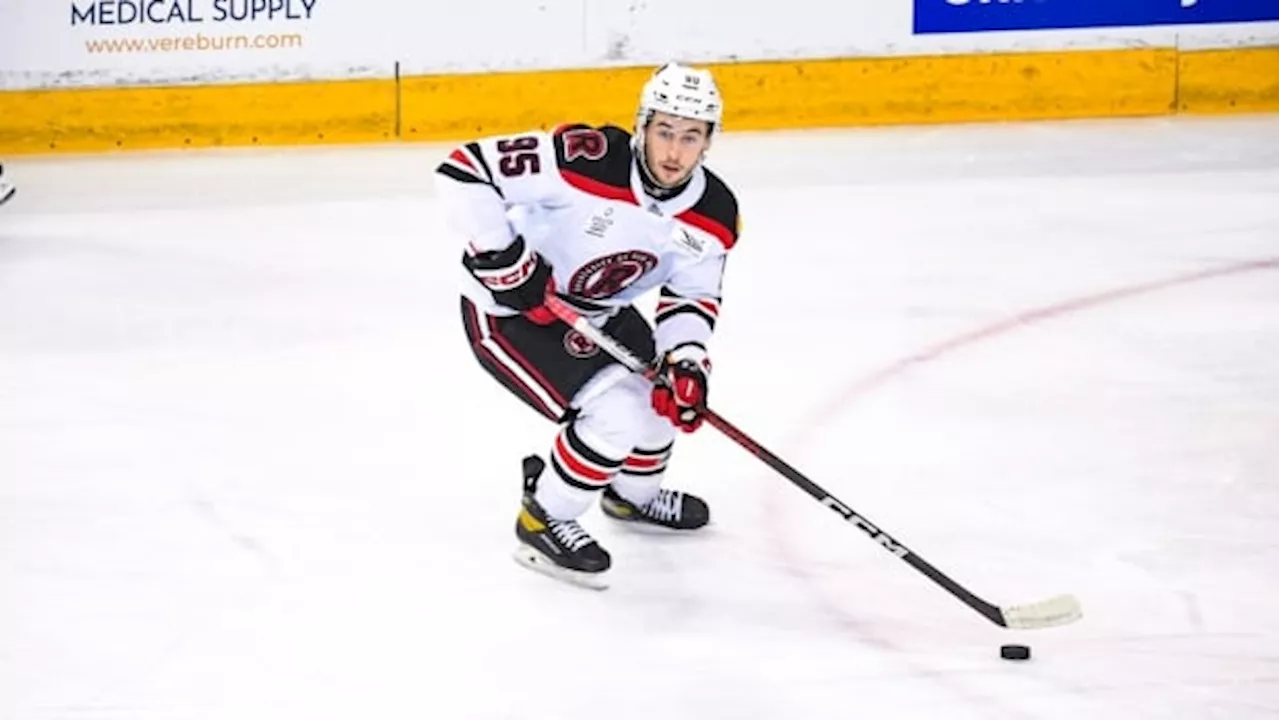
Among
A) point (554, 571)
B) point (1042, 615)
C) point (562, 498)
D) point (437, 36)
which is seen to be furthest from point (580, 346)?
point (437, 36)

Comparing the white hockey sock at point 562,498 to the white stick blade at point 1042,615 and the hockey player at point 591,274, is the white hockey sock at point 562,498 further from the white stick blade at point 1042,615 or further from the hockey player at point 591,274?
the white stick blade at point 1042,615

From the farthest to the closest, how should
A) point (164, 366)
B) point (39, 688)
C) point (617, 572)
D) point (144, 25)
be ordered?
point (144, 25) → point (164, 366) → point (617, 572) → point (39, 688)

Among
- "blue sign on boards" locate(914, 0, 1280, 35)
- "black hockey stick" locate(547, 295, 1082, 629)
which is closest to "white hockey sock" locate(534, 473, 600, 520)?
"black hockey stick" locate(547, 295, 1082, 629)

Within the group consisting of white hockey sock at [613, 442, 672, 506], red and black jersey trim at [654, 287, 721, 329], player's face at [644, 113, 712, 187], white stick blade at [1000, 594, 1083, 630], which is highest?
player's face at [644, 113, 712, 187]

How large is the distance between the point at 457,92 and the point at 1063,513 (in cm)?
367

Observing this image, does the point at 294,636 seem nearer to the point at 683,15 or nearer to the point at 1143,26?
the point at 683,15

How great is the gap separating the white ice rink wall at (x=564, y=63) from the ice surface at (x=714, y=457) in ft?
1.00

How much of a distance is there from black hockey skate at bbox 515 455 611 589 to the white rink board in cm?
365

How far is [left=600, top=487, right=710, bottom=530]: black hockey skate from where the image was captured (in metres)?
4.13

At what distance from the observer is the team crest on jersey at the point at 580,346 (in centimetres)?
390

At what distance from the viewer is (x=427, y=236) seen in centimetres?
641

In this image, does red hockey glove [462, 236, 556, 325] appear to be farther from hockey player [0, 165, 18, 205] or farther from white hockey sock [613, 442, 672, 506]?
hockey player [0, 165, 18, 205]

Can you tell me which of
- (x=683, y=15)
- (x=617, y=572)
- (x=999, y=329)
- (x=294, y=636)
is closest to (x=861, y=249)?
(x=999, y=329)

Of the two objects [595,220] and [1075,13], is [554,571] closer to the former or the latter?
[595,220]
